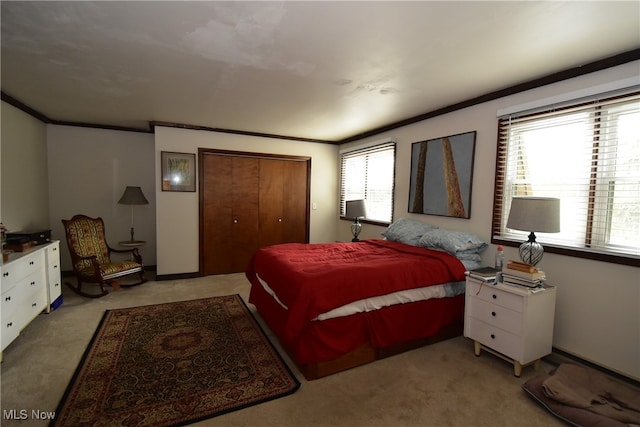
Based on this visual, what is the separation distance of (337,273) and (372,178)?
9.36 feet

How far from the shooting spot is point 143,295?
404 centimetres

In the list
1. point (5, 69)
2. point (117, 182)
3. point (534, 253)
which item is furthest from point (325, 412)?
point (117, 182)

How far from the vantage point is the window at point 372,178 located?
4609mm

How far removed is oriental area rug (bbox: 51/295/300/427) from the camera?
6.27 ft

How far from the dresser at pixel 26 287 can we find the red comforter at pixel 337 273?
6.83ft

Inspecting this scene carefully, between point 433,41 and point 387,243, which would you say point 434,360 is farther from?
point 433,41

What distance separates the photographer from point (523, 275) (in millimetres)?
2396

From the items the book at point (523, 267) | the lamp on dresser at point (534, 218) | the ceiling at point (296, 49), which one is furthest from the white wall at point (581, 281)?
the book at point (523, 267)

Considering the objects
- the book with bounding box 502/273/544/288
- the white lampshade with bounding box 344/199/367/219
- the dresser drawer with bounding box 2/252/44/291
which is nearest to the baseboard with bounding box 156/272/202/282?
the dresser drawer with bounding box 2/252/44/291

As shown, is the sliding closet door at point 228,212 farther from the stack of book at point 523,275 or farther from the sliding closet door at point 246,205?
the stack of book at point 523,275

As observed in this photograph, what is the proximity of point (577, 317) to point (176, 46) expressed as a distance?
12.5 ft

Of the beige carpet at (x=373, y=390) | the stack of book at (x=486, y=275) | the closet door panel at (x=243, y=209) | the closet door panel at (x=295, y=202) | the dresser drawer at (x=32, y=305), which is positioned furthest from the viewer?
the closet door panel at (x=295, y=202)

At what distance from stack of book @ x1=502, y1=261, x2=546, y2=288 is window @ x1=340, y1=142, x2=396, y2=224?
214 centimetres

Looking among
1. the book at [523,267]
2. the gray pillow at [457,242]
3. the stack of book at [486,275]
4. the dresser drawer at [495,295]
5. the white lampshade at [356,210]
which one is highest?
the white lampshade at [356,210]
